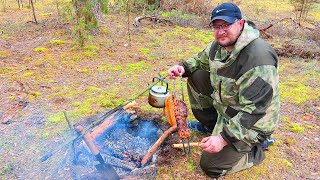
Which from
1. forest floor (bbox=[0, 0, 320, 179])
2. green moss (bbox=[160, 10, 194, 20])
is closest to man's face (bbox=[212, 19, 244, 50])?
forest floor (bbox=[0, 0, 320, 179])

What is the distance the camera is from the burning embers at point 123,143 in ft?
10.0

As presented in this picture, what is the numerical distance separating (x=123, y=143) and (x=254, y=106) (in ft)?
5.43

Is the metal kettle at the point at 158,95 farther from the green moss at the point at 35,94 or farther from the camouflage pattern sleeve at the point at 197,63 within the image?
the green moss at the point at 35,94

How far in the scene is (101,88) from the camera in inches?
186

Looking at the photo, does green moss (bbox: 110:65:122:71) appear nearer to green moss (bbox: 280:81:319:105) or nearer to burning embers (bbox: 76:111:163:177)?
burning embers (bbox: 76:111:163:177)

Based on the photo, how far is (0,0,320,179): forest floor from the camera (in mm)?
3109

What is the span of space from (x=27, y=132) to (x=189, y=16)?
6.99 m

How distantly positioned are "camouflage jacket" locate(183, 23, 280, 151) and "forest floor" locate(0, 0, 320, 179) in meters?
0.65

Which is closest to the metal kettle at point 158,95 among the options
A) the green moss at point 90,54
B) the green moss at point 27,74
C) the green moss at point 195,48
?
the green moss at point 27,74

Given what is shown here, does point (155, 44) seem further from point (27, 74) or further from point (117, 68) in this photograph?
point (27, 74)

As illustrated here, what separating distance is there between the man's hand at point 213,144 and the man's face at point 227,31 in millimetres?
861

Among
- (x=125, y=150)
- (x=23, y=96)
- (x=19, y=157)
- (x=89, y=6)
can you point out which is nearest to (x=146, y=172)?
(x=125, y=150)

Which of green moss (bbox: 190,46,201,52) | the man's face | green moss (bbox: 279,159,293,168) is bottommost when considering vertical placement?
green moss (bbox: 279,159,293,168)

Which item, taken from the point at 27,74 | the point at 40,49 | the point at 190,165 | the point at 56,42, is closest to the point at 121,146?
the point at 190,165
